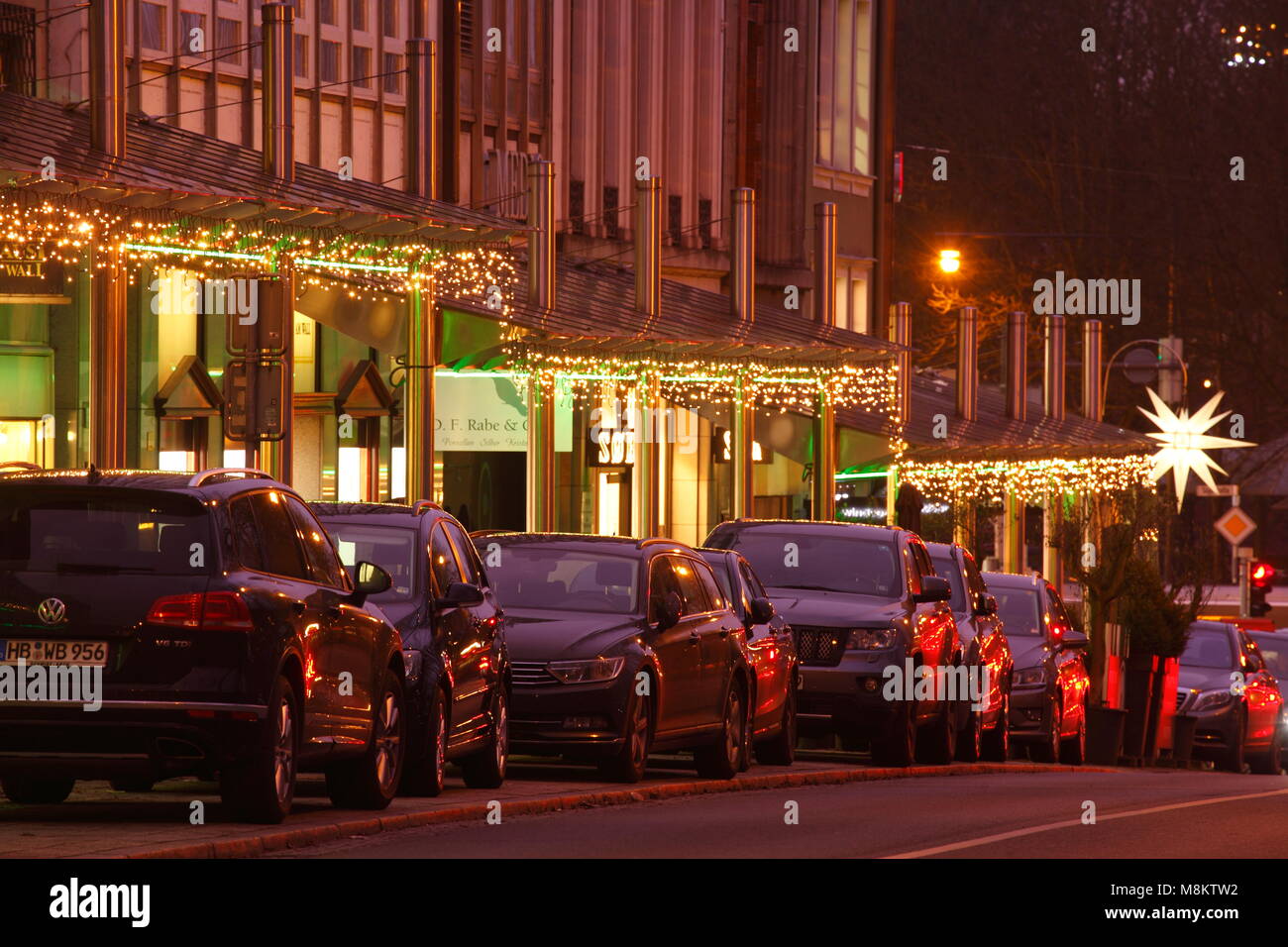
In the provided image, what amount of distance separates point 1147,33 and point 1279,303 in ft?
53.2

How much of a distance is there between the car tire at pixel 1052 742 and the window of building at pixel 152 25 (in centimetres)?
1334

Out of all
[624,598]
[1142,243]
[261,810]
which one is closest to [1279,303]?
[1142,243]

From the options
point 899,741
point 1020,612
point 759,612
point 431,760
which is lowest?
point 899,741

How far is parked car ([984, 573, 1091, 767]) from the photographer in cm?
2869

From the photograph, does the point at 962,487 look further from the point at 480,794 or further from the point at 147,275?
the point at 480,794

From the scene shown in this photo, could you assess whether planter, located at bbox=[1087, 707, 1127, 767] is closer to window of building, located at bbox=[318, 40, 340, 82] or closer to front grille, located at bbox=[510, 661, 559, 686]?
window of building, located at bbox=[318, 40, 340, 82]

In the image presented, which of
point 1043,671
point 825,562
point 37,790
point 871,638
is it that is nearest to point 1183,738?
point 1043,671

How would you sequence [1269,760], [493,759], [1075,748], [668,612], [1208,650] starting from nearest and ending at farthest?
[493,759]
[668,612]
[1075,748]
[1269,760]
[1208,650]

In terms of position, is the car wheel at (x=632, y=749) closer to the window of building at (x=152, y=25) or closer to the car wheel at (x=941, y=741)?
the car wheel at (x=941, y=741)

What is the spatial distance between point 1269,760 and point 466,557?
20.7 m

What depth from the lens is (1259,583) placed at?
55219 millimetres

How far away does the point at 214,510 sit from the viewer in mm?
13133

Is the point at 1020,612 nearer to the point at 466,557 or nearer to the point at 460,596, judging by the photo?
the point at 466,557

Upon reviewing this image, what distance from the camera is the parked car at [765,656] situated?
817 inches
